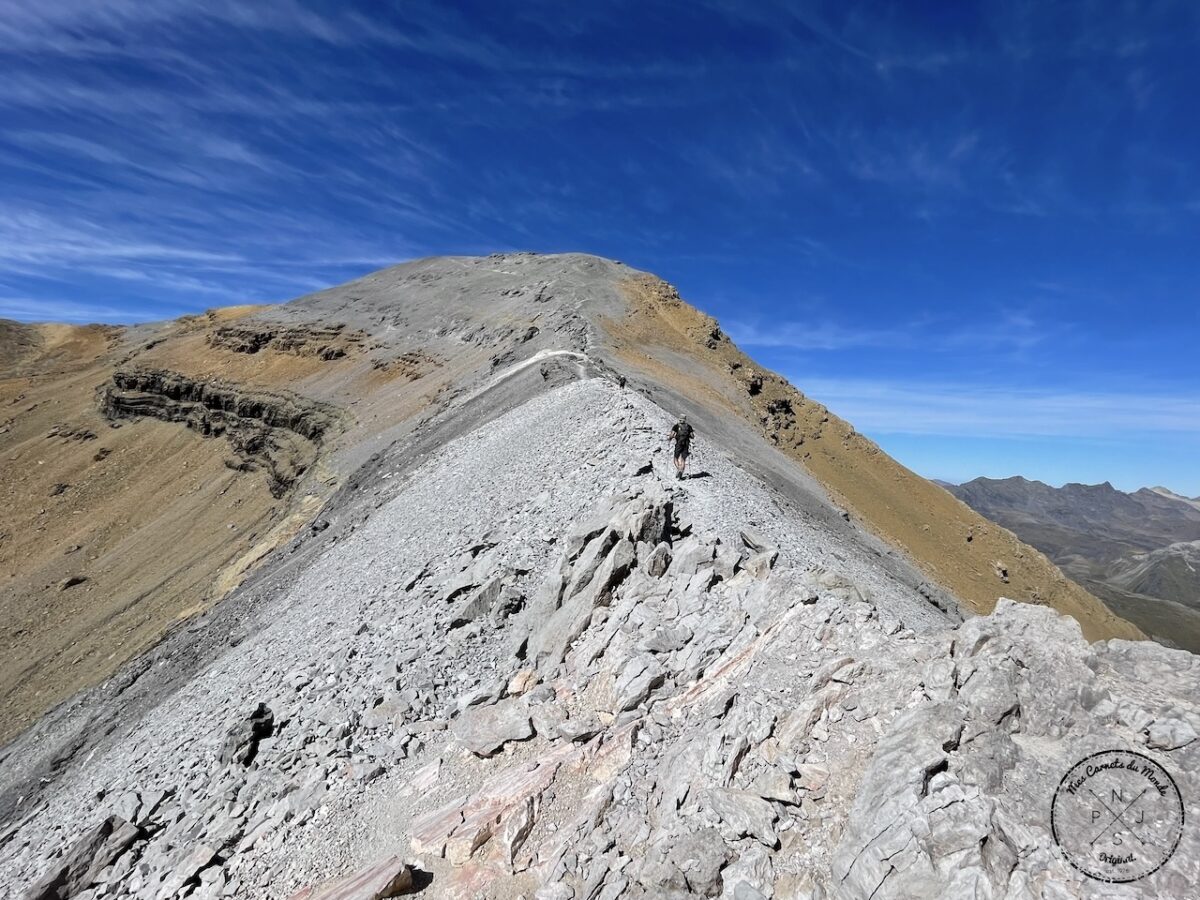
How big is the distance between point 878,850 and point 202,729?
14.6 metres

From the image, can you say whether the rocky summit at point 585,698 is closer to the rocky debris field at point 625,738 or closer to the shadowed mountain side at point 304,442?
the rocky debris field at point 625,738

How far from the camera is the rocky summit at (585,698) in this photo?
614 cm

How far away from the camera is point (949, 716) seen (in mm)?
6652

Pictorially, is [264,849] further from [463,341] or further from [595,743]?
[463,341]

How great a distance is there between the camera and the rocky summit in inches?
242

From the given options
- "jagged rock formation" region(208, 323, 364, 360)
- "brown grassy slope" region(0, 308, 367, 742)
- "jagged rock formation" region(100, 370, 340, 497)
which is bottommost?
"brown grassy slope" region(0, 308, 367, 742)

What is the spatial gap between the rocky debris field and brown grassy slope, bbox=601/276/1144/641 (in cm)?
1756

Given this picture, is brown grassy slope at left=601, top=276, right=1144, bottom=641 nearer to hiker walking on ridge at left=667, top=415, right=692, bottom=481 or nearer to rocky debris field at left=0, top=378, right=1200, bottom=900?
hiker walking on ridge at left=667, top=415, right=692, bottom=481

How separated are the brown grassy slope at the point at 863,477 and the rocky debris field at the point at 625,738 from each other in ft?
57.6

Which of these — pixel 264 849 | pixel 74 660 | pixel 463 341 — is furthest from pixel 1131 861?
pixel 463 341

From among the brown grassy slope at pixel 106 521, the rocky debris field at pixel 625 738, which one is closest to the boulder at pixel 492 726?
the rocky debris field at pixel 625 738

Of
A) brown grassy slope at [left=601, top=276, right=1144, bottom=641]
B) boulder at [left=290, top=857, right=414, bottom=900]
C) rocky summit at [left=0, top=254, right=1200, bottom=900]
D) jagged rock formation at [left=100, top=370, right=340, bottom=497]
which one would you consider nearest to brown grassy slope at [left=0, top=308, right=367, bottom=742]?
rocky summit at [left=0, top=254, right=1200, bottom=900]

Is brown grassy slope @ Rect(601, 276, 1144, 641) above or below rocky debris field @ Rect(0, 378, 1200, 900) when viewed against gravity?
above

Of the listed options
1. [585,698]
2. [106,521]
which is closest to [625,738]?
[585,698]
